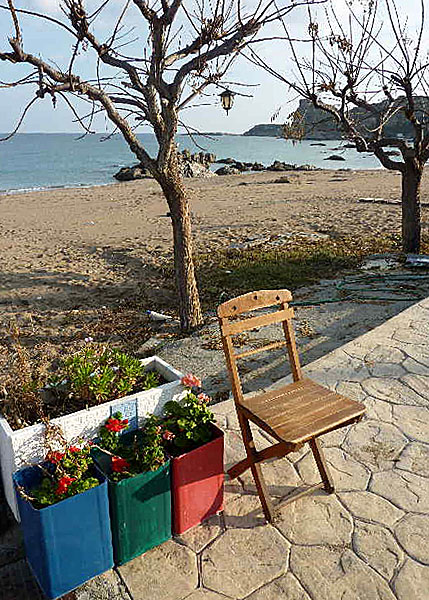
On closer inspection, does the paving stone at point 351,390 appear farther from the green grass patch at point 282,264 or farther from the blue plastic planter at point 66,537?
the green grass patch at point 282,264

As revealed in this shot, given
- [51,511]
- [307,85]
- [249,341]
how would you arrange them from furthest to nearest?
[307,85] < [249,341] < [51,511]

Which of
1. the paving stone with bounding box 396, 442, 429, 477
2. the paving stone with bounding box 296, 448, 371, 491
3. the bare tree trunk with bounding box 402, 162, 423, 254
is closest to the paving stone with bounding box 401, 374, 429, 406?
the paving stone with bounding box 396, 442, 429, 477

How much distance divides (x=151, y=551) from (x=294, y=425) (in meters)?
0.94

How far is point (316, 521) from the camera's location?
2.97 meters

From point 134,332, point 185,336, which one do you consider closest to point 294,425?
point 185,336

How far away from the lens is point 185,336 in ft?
22.0

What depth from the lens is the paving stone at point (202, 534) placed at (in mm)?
2818

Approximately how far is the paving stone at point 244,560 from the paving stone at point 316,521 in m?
0.09

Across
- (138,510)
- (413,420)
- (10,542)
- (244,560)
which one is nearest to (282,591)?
(244,560)

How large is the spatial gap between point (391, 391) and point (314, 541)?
178 cm

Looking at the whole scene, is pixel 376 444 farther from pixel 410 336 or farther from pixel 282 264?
pixel 282 264

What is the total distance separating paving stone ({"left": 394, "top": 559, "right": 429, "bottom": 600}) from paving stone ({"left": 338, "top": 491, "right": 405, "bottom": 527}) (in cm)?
29

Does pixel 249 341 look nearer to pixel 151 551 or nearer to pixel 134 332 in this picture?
pixel 134 332

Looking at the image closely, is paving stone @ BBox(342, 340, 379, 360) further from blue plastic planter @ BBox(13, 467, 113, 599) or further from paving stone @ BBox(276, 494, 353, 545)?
blue plastic planter @ BBox(13, 467, 113, 599)
